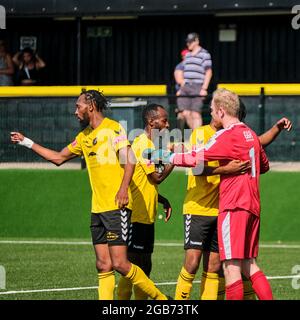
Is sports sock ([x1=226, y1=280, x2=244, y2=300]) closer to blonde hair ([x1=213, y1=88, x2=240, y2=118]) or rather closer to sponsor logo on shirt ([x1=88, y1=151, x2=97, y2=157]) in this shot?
blonde hair ([x1=213, y1=88, x2=240, y2=118])

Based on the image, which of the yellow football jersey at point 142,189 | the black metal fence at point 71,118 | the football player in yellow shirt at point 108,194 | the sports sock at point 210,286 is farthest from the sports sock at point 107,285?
the black metal fence at point 71,118

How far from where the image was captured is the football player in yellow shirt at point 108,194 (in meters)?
11.7

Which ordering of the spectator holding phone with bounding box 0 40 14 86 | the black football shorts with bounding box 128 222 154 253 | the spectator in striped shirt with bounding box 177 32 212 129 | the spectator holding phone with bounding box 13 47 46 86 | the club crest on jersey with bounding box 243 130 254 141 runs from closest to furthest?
the club crest on jersey with bounding box 243 130 254 141
the black football shorts with bounding box 128 222 154 253
the spectator in striped shirt with bounding box 177 32 212 129
the spectator holding phone with bounding box 0 40 14 86
the spectator holding phone with bounding box 13 47 46 86

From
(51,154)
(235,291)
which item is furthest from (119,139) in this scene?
(235,291)

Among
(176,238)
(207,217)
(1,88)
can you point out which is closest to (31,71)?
(1,88)

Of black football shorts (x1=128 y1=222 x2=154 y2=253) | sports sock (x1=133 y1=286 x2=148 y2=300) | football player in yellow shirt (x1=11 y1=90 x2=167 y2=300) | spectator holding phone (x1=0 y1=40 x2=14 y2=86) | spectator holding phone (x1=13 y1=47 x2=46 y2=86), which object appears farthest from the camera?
spectator holding phone (x1=13 y1=47 x2=46 y2=86)

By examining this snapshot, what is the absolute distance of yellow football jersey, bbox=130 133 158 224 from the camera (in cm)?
1230

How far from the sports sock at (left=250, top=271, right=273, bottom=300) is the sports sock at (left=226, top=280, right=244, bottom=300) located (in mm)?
131

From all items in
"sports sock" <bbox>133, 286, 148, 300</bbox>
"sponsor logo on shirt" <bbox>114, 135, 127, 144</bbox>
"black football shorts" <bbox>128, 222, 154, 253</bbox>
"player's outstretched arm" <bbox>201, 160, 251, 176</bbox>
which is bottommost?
"sports sock" <bbox>133, 286, 148, 300</bbox>

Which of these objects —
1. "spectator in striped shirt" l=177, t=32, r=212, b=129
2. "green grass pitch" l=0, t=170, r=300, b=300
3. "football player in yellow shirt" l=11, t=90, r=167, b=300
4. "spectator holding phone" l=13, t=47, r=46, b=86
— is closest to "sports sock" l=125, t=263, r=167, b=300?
"football player in yellow shirt" l=11, t=90, r=167, b=300

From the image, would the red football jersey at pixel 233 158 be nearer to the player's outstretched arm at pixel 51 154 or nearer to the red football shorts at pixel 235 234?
the red football shorts at pixel 235 234
